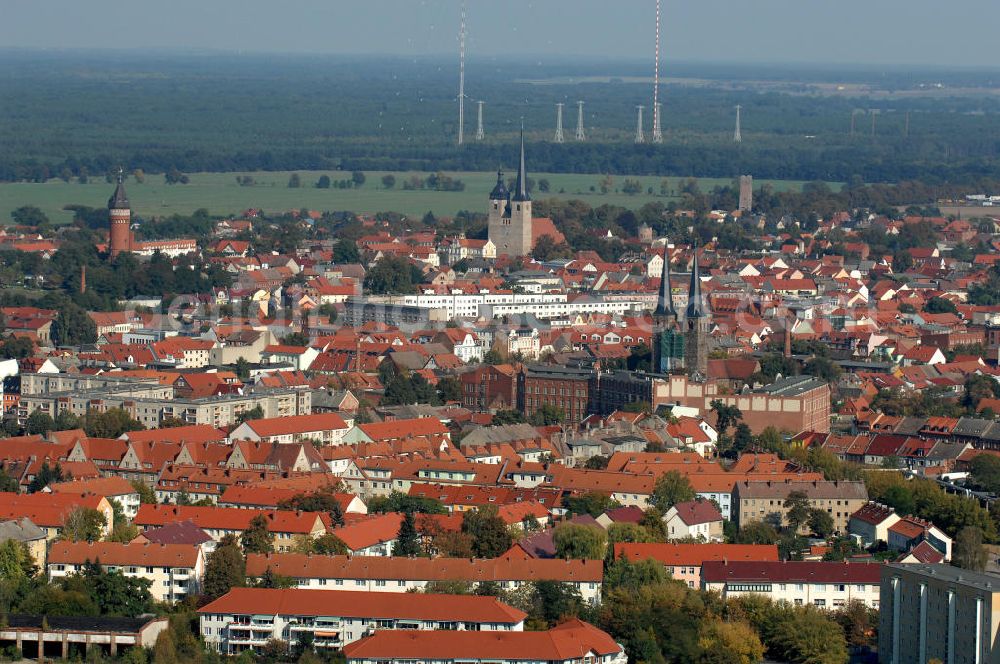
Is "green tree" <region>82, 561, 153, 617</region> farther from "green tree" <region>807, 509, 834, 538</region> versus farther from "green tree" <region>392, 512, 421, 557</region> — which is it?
"green tree" <region>807, 509, 834, 538</region>

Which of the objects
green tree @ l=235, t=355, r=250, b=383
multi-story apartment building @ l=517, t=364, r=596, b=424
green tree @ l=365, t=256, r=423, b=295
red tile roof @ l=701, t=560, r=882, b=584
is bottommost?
green tree @ l=365, t=256, r=423, b=295

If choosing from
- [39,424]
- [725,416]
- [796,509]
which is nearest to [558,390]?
[725,416]

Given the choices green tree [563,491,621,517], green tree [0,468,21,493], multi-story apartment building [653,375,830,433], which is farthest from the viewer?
multi-story apartment building [653,375,830,433]

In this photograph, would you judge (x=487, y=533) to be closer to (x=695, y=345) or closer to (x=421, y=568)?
(x=421, y=568)

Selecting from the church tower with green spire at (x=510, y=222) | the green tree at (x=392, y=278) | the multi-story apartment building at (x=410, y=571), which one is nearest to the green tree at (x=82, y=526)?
the multi-story apartment building at (x=410, y=571)

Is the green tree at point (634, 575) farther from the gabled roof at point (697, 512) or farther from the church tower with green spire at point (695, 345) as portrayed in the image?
the church tower with green spire at point (695, 345)

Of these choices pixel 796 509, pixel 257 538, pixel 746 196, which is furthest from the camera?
pixel 746 196

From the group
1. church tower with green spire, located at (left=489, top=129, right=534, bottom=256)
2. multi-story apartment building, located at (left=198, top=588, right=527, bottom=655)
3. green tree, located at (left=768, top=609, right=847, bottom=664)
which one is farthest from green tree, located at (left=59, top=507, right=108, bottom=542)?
church tower with green spire, located at (left=489, top=129, right=534, bottom=256)
